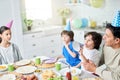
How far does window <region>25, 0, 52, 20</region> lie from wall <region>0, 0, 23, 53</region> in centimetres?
49

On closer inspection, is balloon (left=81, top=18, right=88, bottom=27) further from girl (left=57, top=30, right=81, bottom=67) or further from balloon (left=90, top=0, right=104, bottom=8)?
girl (left=57, top=30, right=81, bottom=67)

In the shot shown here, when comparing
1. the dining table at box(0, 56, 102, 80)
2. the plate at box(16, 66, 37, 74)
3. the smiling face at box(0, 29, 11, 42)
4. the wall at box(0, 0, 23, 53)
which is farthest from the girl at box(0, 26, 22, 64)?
the wall at box(0, 0, 23, 53)

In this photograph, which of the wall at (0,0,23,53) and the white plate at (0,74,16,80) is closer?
the white plate at (0,74,16,80)

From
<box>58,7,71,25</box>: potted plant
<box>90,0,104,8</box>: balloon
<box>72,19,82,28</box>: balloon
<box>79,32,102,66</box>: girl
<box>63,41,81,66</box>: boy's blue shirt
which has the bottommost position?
<box>63,41,81,66</box>: boy's blue shirt

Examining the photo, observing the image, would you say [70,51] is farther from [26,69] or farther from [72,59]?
[26,69]

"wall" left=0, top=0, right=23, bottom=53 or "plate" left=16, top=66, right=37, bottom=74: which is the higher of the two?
"wall" left=0, top=0, right=23, bottom=53

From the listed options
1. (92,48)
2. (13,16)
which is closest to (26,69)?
(92,48)

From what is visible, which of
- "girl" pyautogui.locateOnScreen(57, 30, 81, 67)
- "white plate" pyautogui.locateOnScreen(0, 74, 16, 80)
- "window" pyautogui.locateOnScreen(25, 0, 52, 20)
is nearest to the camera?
"white plate" pyautogui.locateOnScreen(0, 74, 16, 80)

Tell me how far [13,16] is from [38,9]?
0.78 m

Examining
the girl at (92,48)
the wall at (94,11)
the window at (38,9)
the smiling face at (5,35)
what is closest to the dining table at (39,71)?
the girl at (92,48)

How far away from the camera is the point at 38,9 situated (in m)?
4.44

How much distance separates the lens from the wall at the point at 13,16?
12.3ft

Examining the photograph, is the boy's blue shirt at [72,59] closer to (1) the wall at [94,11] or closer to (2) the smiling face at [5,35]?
(2) the smiling face at [5,35]

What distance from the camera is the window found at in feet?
14.2
